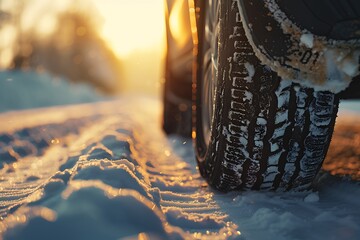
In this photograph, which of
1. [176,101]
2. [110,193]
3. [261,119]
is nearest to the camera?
[110,193]

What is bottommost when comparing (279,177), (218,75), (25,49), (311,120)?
(25,49)

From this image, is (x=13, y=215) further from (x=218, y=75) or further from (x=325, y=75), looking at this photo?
(x=325, y=75)

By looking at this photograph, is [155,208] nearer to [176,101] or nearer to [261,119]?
[261,119]

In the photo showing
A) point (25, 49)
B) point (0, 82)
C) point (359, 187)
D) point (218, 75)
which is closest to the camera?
point (218, 75)

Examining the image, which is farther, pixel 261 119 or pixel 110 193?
pixel 261 119

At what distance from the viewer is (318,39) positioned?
1.09m

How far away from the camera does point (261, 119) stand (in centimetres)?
123

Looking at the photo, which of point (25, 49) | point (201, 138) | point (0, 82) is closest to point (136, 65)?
point (25, 49)

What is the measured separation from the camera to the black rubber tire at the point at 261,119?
3.96 feet

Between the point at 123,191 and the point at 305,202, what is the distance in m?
0.70

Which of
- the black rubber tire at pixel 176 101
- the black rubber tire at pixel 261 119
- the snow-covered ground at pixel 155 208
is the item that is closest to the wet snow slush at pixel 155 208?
the snow-covered ground at pixel 155 208

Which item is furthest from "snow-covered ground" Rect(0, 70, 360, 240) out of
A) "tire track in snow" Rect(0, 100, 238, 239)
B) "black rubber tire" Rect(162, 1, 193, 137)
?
"black rubber tire" Rect(162, 1, 193, 137)

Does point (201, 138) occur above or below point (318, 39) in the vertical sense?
below

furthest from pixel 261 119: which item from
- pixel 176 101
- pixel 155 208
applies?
pixel 176 101
